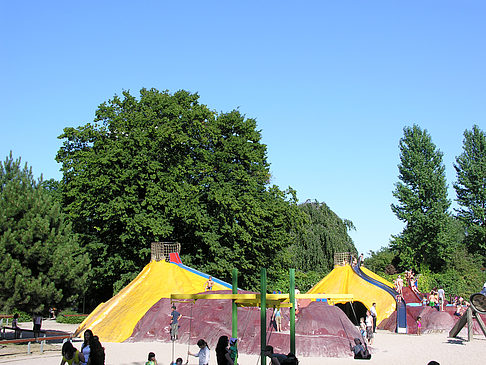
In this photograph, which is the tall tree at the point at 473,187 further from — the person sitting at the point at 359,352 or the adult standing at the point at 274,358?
the adult standing at the point at 274,358

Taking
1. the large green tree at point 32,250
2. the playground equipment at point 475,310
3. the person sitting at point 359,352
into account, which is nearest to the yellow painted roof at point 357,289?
the playground equipment at point 475,310

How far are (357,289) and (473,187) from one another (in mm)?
29828

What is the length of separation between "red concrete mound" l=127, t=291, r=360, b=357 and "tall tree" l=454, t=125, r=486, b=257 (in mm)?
37805

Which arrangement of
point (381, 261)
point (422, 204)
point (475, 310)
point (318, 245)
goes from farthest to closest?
1. point (381, 261)
2. point (422, 204)
3. point (318, 245)
4. point (475, 310)

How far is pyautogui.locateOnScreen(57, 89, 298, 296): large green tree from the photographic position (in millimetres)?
32906

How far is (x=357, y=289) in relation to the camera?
111 feet

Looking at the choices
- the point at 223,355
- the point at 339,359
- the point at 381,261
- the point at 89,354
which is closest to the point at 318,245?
the point at 381,261

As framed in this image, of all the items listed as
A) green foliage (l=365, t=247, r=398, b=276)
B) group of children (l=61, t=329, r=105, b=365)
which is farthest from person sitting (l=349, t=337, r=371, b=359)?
green foliage (l=365, t=247, r=398, b=276)

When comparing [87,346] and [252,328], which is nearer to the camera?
[87,346]

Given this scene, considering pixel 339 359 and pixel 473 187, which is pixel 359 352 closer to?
pixel 339 359

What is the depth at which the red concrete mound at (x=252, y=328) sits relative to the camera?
2020 cm

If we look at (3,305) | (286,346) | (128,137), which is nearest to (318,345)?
(286,346)

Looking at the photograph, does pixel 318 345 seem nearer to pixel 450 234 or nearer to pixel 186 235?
pixel 186 235

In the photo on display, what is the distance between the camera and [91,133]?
35.6 metres
